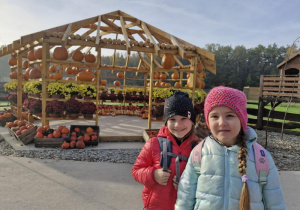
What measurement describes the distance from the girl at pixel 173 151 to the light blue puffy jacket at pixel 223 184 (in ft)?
0.80

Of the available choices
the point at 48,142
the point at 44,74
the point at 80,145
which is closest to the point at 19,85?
the point at 44,74

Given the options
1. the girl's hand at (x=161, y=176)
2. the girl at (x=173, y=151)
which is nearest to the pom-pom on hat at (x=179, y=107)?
the girl at (x=173, y=151)

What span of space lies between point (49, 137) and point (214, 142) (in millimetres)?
5507

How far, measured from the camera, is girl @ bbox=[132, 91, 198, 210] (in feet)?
6.05

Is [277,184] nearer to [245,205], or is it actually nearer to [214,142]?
[245,205]

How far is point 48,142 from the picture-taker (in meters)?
5.94

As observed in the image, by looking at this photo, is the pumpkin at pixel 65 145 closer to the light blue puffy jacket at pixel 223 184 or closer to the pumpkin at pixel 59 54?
the pumpkin at pixel 59 54

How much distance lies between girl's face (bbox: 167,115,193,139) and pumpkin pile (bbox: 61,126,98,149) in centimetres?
454

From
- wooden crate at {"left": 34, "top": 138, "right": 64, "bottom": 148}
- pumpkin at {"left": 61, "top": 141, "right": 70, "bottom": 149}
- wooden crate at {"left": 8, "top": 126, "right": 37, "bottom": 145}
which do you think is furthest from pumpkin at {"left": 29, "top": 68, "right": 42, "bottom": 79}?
pumpkin at {"left": 61, "top": 141, "right": 70, "bottom": 149}

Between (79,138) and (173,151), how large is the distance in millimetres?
4785

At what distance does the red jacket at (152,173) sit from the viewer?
1.84m

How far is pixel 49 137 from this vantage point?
6035 millimetres

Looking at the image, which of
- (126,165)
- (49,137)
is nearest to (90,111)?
(49,137)

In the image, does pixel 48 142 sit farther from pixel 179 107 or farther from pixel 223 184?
pixel 223 184
